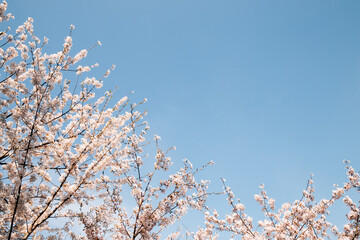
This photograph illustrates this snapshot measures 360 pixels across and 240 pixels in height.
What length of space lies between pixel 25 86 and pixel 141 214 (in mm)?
3950

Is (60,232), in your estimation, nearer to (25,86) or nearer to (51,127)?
(51,127)

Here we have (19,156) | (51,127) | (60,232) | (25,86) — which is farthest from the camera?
(60,232)

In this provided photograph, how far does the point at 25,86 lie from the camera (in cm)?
459

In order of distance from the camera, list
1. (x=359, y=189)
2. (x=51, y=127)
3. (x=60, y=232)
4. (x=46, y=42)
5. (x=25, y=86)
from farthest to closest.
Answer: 1. (x=359, y=189)
2. (x=60, y=232)
3. (x=46, y=42)
4. (x=25, y=86)
5. (x=51, y=127)

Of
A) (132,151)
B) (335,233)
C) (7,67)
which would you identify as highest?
(7,67)

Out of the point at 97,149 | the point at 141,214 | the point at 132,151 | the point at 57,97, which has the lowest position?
the point at 141,214

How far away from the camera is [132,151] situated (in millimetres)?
5719

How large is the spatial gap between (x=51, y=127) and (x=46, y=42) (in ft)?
7.14

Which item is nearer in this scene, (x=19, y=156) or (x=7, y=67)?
(x=19, y=156)

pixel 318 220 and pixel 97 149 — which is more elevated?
pixel 97 149

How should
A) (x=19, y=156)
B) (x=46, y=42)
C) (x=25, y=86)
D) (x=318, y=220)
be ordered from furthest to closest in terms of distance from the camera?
(x=318, y=220), (x=46, y=42), (x=25, y=86), (x=19, y=156)

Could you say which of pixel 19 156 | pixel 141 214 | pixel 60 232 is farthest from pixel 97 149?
pixel 60 232

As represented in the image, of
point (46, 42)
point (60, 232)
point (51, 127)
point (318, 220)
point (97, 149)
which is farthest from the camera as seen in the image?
point (318, 220)

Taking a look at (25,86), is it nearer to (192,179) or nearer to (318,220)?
(192,179)
